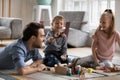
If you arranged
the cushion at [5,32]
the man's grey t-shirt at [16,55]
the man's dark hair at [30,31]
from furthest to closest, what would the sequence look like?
1. the cushion at [5,32]
2. the man's dark hair at [30,31]
3. the man's grey t-shirt at [16,55]

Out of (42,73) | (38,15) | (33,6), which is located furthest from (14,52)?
(33,6)

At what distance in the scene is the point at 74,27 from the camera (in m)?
5.95

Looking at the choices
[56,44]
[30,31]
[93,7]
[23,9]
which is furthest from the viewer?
[23,9]

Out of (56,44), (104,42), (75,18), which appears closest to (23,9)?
(75,18)

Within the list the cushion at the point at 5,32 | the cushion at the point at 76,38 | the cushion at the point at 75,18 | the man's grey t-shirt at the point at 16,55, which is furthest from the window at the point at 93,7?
the man's grey t-shirt at the point at 16,55

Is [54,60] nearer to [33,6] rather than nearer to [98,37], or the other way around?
[98,37]

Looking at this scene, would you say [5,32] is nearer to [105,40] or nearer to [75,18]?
[75,18]

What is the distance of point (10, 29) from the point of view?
5762 millimetres

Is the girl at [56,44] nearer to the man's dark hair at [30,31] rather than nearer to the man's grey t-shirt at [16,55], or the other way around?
the man's grey t-shirt at [16,55]

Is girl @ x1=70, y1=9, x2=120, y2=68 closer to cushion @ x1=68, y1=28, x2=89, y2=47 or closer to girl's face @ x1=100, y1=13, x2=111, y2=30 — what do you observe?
girl's face @ x1=100, y1=13, x2=111, y2=30

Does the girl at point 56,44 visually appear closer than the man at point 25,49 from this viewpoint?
No

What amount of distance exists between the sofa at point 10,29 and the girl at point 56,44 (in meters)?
2.24

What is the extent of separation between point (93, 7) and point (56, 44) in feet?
10.1

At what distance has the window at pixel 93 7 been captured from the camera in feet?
19.7
